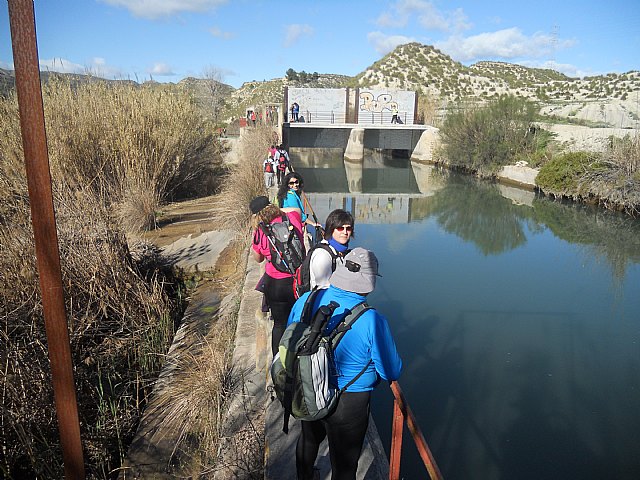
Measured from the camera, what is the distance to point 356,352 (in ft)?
7.37

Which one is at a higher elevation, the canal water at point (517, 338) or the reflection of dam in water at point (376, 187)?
the reflection of dam in water at point (376, 187)

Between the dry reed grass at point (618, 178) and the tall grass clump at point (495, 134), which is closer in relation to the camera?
the dry reed grass at point (618, 178)

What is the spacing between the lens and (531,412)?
5.85 metres

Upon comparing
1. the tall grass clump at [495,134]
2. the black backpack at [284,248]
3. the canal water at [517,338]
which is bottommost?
the canal water at [517,338]

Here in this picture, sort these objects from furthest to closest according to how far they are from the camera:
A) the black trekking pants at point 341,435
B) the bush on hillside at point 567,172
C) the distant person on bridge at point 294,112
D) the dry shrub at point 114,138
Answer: the distant person on bridge at point 294,112, the bush on hillside at point 567,172, the dry shrub at point 114,138, the black trekking pants at point 341,435

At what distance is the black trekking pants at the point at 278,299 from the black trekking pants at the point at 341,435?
1205 millimetres

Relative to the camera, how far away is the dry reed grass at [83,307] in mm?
3723

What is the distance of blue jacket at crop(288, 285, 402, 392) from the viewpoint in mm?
2213

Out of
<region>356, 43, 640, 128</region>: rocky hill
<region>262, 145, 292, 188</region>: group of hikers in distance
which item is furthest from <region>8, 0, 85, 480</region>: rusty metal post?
<region>356, 43, 640, 128</region>: rocky hill

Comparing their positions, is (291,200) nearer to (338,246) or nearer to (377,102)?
(338,246)

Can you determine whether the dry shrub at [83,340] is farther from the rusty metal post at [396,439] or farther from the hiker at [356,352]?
the rusty metal post at [396,439]

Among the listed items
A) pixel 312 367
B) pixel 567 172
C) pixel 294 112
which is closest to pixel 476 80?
pixel 294 112

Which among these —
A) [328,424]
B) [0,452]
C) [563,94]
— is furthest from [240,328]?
[563,94]

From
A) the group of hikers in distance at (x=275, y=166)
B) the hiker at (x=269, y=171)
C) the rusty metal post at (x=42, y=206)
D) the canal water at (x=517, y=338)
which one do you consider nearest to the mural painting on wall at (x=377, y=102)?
the canal water at (x=517, y=338)
